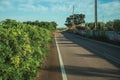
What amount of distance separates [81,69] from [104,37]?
2952 cm

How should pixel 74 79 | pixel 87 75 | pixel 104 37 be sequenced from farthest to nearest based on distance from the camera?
pixel 104 37, pixel 87 75, pixel 74 79

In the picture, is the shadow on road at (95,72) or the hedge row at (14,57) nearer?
the hedge row at (14,57)

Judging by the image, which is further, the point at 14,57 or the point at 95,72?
the point at 95,72

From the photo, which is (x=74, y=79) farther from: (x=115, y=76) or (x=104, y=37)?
(x=104, y=37)

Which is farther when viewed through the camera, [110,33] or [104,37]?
[104,37]

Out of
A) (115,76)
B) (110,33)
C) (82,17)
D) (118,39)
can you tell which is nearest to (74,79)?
(115,76)

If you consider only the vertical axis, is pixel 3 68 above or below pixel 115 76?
above

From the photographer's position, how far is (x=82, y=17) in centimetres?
16312

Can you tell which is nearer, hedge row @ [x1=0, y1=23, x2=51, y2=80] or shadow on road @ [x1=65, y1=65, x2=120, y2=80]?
hedge row @ [x1=0, y1=23, x2=51, y2=80]

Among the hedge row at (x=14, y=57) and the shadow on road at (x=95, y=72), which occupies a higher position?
the hedge row at (x=14, y=57)

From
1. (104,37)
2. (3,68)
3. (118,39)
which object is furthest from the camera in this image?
(104,37)

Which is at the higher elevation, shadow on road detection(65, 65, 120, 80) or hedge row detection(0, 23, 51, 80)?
hedge row detection(0, 23, 51, 80)

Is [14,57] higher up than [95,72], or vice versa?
[14,57]

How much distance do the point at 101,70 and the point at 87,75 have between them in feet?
4.51
